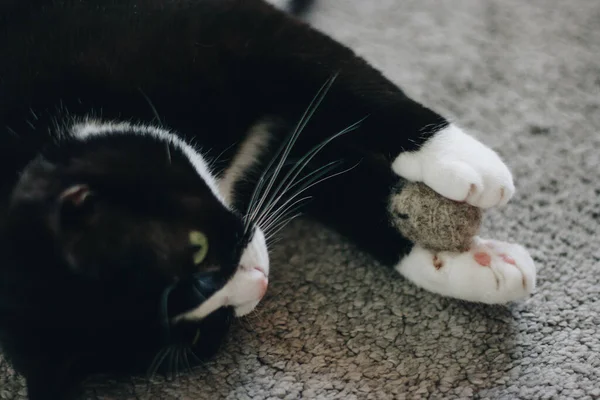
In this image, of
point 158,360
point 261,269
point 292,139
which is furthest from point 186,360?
point 292,139

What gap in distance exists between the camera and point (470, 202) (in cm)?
85

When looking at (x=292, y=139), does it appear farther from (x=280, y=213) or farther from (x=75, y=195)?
(x=75, y=195)

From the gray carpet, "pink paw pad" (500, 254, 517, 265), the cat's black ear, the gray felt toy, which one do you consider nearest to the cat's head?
the cat's black ear

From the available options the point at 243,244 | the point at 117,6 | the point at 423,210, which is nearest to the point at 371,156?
the point at 423,210

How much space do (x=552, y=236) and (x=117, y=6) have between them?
2.44 feet

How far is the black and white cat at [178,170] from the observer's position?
2.37 ft

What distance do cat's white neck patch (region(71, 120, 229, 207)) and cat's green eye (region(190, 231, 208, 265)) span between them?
0.10 meters

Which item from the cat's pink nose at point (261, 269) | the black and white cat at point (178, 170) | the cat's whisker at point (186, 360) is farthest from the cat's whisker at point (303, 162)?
the cat's whisker at point (186, 360)

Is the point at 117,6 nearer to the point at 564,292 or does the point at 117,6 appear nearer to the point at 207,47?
the point at 207,47

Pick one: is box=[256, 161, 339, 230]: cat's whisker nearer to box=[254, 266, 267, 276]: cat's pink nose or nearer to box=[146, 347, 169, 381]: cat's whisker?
box=[254, 266, 267, 276]: cat's pink nose

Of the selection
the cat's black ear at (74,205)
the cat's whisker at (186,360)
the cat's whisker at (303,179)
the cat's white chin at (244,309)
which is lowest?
the cat's whisker at (186,360)

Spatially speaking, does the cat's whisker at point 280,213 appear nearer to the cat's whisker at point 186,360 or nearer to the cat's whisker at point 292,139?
the cat's whisker at point 292,139

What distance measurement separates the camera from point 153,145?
858 mm

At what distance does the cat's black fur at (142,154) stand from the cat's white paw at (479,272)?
0.16 ft
